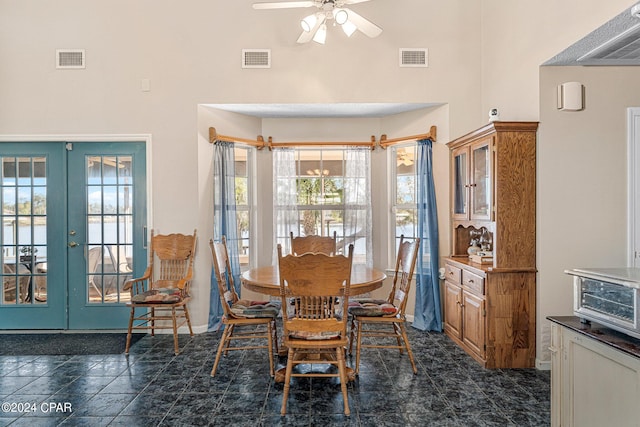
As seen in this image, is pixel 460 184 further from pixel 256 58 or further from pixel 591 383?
pixel 256 58

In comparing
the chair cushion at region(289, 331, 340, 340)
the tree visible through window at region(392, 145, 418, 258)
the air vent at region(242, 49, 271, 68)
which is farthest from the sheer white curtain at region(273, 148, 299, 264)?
the chair cushion at region(289, 331, 340, 340)

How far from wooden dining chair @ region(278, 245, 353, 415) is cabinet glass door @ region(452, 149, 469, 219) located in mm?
1707

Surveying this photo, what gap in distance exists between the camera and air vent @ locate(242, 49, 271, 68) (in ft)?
13.2

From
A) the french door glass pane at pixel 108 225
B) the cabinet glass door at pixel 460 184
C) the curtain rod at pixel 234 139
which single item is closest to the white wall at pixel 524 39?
the cabinet glass door at pixel 460 184

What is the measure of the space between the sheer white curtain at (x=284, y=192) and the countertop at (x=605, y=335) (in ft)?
10.4

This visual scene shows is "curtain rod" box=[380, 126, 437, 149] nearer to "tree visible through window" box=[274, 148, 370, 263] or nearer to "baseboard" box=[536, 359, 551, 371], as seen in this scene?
"tree visible through window" box=[274, 148, 370, 263]

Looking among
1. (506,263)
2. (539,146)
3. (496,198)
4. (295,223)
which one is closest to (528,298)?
(506,263)

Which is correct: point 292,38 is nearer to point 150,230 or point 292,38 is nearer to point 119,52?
point 119,52

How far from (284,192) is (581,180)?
3.06 m

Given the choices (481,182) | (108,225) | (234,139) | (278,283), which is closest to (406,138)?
(481,182)

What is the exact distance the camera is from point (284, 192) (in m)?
4.73

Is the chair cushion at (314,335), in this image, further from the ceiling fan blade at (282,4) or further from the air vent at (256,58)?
the air vent at (256,58)

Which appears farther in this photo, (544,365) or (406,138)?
(406,138)

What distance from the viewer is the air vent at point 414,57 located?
4.04m
